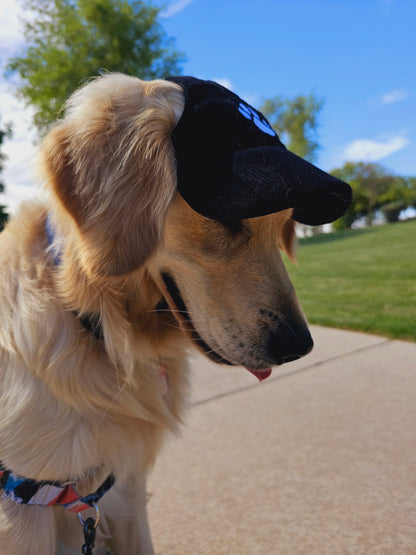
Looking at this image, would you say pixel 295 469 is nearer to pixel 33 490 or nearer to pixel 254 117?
pixel 33 490

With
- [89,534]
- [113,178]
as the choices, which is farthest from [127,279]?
[89,534]

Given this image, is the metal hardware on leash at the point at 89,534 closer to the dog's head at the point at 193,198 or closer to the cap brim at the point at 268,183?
the dog's head at the point at 193,198

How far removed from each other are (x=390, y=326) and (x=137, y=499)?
359 centimetres

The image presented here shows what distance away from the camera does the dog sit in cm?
141

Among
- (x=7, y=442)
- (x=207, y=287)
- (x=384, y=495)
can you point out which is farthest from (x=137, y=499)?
(x=384, y=495)

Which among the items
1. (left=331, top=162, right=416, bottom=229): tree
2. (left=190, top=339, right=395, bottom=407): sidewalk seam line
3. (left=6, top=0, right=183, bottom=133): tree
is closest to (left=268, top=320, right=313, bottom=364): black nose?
(left=190, top=339, right=395, bottom=407): sidewalk seam line

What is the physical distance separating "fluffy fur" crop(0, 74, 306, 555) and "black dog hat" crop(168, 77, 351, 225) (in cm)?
7

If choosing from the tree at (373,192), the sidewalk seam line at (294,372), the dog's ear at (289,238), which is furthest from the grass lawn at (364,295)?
the tree at (373,192)

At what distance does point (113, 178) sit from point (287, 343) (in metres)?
0.76

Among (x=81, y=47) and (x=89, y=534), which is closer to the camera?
(x=89, y=534)

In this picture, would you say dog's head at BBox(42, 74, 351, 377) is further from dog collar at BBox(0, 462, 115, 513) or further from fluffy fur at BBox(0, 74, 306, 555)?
dog collar at BBox(0, 462, 115, 513)

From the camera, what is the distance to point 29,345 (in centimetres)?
148

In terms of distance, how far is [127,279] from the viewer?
1.48 metres

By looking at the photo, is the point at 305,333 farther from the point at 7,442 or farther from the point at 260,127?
the point at 7,442
